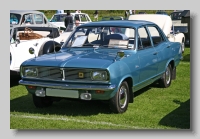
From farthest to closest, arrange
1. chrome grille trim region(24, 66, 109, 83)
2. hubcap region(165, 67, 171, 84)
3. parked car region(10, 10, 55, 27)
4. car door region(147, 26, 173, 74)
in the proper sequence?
parked car region(10, 10, 55, 27) → hubcap region(165, 67, 171, 84) → car door region(147, 26, 173, 74) → chrome grille trim region(24, 66, 109, 83)

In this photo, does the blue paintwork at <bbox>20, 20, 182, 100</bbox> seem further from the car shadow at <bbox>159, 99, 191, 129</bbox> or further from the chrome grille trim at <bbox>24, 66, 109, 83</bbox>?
the car shadow at <bbox>159, 99, 191, 129</bbox>

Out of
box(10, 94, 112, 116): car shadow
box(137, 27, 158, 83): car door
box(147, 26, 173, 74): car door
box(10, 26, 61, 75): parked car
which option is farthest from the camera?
box(10, 26, 61, 75): parked car

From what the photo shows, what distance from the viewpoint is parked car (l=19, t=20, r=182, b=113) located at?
230 inches

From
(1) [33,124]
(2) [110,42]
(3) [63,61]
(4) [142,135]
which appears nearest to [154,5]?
(2) [110,42]

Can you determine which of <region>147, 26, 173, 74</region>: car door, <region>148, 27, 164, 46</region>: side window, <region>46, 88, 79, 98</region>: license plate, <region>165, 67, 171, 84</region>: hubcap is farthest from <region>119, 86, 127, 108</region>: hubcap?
<region>165, 67, 171, 84</region>: hubcap

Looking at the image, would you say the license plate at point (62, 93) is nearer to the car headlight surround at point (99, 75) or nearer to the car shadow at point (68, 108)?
the car headlight surround at point (99, 75)

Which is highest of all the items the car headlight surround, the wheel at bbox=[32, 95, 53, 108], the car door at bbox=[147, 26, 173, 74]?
the car door at bbox=[147, 26, 173, 74]

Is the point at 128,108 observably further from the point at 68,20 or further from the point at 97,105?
the point at 68,20

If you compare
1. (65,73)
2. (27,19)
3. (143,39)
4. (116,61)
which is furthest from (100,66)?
(27,19)

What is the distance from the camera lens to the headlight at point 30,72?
6211mm

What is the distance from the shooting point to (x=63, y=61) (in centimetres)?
607

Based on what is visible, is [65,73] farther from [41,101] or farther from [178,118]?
[178,118]

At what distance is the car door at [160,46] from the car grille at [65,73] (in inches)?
85.3

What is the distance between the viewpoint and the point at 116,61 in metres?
5.99
